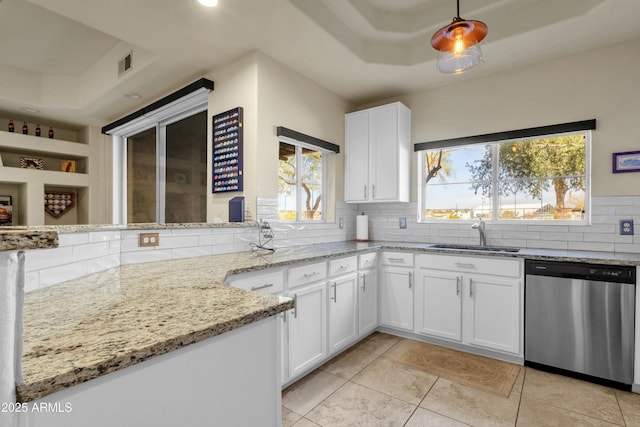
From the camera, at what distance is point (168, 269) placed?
1730 mm

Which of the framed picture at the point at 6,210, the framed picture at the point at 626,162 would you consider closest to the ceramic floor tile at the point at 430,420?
the framed picture at the point at 626,162

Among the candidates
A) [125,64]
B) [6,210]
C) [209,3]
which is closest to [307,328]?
[209,3]

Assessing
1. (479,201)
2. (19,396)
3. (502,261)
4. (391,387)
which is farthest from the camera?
(479,201)

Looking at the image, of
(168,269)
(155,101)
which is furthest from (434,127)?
(155,101)

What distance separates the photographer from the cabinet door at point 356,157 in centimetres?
363

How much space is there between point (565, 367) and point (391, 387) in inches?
51.6

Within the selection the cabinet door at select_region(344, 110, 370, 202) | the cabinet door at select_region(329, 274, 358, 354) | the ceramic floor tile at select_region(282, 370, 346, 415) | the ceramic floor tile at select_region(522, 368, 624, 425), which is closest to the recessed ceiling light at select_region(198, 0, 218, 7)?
the cabinet door at select_region(344, 110, 370, 202)

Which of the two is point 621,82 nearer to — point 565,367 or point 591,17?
point 591,17

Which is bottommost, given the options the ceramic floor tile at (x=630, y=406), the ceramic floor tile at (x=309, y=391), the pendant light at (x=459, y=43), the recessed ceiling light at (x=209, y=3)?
the ceramic floor tile at (x=309, y=391)

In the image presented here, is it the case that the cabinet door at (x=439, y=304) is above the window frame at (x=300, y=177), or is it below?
below

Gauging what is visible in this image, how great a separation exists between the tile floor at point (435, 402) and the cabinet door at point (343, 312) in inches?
9.2

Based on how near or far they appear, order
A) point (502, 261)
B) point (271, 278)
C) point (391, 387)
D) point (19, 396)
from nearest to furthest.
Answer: point (19, 396)
point (271, 278)
point (391, 387)
point (502, 261)

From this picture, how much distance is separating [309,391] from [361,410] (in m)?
0.39

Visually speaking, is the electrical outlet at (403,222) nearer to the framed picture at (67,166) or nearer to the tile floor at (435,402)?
the tile floor at (435,402)
